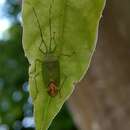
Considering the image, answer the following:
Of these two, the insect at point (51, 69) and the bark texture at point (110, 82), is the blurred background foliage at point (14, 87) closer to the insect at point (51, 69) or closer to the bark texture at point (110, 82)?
the bark texture at point (110, 82)

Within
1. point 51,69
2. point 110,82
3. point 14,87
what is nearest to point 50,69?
point 51,69

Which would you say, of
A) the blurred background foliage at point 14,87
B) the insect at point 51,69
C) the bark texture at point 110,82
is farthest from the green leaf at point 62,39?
the blurred background foliage at point 14,87

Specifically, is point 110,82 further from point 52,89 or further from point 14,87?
point 14,87

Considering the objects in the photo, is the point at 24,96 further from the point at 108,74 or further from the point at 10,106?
the point at 108,74

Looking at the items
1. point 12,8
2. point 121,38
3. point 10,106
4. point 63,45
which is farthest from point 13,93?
point 63,45

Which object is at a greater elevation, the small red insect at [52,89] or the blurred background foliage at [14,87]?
the small red insect at [52,89]
